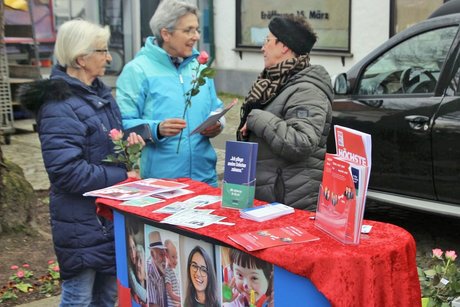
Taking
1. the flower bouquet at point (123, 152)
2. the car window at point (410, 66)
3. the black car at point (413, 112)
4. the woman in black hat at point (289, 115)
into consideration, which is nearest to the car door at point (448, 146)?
the black car at point (413, 112)

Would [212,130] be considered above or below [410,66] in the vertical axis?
below

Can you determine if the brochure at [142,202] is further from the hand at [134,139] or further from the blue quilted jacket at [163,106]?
the blue quilted jacket at [163,106]

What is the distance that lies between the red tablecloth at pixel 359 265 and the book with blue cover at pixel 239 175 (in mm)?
271

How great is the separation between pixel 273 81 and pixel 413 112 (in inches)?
86.1

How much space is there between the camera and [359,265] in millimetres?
2266

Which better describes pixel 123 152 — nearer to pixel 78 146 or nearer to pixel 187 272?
pixel 78 146

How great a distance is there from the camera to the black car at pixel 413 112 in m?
4.93

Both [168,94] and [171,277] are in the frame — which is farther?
[168,94]

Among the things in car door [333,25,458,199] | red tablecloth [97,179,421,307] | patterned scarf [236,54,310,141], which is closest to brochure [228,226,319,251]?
red tablecloth [97,179,421,307]

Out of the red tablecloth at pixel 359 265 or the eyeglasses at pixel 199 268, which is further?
the eyeglasses at pixel 199 268

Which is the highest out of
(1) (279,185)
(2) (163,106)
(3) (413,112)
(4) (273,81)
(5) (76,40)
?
(5) (76,40)

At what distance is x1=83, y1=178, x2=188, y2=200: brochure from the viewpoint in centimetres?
311

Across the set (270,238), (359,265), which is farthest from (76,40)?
(359,265)

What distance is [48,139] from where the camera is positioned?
10.1ft
